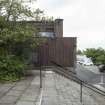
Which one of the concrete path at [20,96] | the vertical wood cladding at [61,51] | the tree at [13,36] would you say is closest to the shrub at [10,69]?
the tree at [13,36]

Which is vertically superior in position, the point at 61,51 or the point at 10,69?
the point at 61,51

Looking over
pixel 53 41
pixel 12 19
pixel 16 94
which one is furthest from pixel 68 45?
pixel 16 94

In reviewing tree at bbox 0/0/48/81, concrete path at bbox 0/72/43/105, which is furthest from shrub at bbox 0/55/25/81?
concrete path at bbox 0/72/43/105

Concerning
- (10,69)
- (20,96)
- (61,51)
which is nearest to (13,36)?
(10,69)

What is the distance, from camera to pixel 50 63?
71.7ft

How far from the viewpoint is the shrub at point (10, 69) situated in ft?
47.1

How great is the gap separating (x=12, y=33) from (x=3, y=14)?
1820 mm

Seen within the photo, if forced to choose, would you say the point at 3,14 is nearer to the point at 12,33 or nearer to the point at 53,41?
the point at 12,33

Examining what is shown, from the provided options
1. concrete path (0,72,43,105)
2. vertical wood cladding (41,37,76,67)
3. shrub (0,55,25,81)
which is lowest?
concrete path (0,72,43,105)

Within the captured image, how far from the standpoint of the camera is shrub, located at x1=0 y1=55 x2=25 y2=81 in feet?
47.1

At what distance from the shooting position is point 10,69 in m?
15.1

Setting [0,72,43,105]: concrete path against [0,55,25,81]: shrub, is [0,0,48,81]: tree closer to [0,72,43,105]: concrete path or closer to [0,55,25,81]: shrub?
[0,55,25,81]: shrub

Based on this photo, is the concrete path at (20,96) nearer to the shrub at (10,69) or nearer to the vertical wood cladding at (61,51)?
the shrub at (10,69)

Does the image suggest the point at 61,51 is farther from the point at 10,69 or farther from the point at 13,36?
Answer: the point at 10,69
